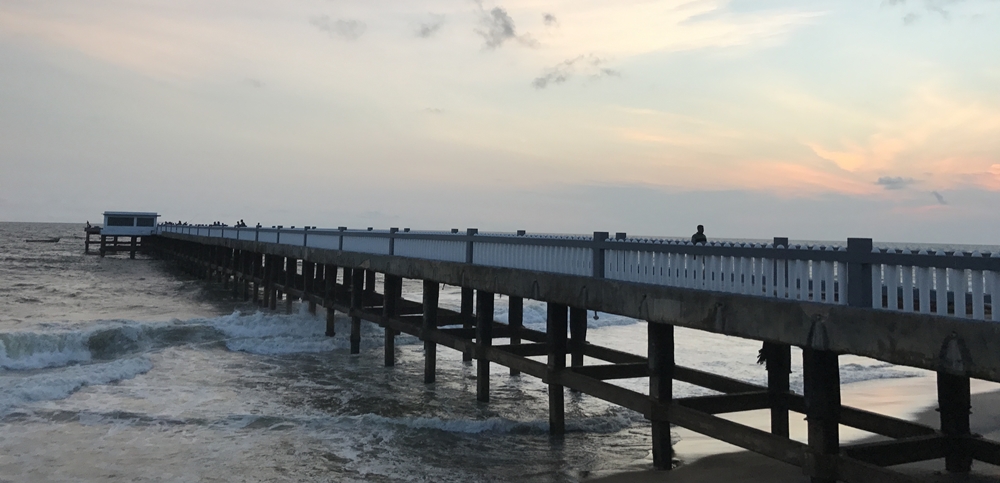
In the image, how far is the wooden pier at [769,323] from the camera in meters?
6.11

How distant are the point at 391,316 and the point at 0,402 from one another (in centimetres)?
821

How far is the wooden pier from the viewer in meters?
6.11

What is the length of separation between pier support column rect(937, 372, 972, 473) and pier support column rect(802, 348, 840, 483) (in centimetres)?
235

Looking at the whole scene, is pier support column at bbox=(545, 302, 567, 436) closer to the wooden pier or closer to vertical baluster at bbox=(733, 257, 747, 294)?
the wooden pier

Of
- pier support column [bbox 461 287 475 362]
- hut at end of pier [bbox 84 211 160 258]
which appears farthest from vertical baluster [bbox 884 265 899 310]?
hut at end of pier [bbox 84 211 160 258]

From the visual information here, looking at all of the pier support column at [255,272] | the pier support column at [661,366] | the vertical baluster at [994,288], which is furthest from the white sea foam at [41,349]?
the vertical baluster at [994,288]

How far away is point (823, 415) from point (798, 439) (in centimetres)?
515

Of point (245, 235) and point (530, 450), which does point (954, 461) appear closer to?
point (530, 450)

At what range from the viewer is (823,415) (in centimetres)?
732

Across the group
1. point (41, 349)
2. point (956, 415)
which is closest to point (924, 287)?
point (956, 415)

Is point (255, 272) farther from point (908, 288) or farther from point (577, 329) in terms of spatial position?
point (908, 288)

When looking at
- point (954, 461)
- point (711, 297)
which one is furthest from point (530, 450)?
point (954, 461)

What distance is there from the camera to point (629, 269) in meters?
9.87

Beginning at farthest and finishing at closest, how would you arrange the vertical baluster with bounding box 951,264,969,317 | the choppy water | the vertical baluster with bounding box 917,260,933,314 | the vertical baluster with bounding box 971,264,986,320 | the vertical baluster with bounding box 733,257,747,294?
1. the choppy water
2. the vertical baluster with bounding box 733,257,747,294
3. the vertical baluster with bounding box 917,260,933,314
4. the vertical baluster with bounding box 951,264,969,317
5. the vertical baluster with bounding box 971,264,986,320
